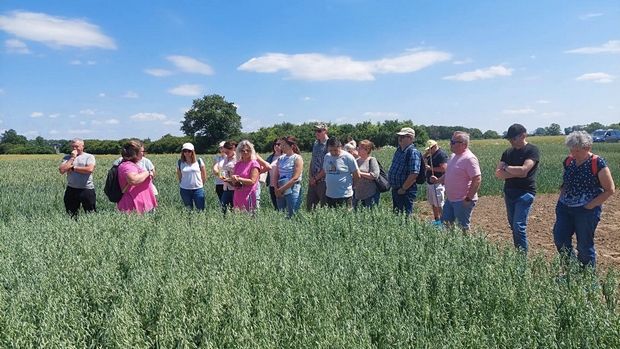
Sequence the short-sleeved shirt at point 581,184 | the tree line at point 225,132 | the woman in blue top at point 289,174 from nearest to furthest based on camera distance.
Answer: the short-sleeved shirt at point 581,184 → the woman in blue top at point 289,174 → the tree line at point 225,132

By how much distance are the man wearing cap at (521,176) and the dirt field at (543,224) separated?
26cm

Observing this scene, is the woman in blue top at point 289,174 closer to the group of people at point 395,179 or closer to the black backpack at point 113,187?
the group of people at point 395,179

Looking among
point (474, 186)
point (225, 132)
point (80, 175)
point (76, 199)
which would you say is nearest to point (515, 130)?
point (474, 186)

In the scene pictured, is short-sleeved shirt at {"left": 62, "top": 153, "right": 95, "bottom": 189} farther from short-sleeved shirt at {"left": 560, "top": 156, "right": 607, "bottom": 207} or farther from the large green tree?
the large green tree

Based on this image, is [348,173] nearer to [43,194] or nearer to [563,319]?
[563,319]

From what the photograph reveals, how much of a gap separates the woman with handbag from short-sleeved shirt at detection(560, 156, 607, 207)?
2897mm

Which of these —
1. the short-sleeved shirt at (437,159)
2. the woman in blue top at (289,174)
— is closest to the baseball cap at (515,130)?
the short-sleeved shirt at (437,159)

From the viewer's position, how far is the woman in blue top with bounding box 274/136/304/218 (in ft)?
22.2

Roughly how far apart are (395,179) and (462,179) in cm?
121

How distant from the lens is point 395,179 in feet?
21.2

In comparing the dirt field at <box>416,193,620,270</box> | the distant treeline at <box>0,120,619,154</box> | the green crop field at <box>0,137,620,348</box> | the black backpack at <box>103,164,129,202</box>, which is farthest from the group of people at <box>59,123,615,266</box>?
the distant treeline at <box>0,120,619,154</box>

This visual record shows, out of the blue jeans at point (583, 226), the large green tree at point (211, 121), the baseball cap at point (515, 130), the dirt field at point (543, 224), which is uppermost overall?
the large green tree at point (211, 121)

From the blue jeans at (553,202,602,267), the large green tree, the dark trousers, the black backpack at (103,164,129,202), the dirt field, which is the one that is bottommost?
the dirt field

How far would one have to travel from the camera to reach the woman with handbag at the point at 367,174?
22.6 ft
